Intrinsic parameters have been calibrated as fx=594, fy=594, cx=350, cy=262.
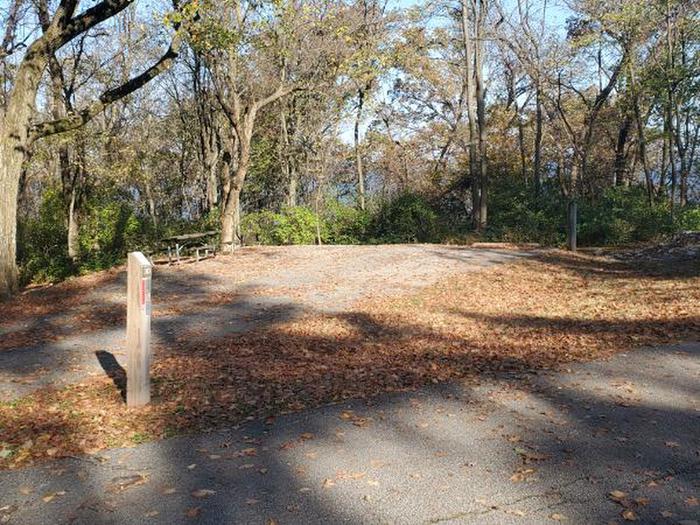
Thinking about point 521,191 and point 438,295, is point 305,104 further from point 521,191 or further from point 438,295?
point 438,295

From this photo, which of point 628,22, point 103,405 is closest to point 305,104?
point 628,22

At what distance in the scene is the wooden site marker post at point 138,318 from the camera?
4695 millimetres

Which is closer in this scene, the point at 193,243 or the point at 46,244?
the point at 193,243

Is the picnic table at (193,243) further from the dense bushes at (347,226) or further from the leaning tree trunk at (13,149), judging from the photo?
the leaning tree trunk at (13,149)

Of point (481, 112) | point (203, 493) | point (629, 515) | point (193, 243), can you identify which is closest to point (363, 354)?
point (203, 493)

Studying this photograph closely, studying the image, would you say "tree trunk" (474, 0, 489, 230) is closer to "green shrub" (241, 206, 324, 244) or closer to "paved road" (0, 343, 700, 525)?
"green shrub" (241, 206, 324, 244)

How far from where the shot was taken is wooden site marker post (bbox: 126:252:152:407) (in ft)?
15.4

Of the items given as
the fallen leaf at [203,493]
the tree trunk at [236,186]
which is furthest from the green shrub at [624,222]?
the fallen leaf at [203,493]

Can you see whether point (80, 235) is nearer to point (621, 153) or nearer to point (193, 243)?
point (193, 243)

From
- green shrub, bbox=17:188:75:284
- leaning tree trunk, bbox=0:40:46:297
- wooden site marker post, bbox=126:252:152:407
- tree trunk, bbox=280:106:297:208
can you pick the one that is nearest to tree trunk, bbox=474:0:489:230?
tree trunk, bbox=280:106:297:208

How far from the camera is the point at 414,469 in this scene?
3656 millimetres

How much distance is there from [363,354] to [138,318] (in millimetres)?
2851

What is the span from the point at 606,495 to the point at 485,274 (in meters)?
9.88

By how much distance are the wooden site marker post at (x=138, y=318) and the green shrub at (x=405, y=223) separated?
1744 centimetres
